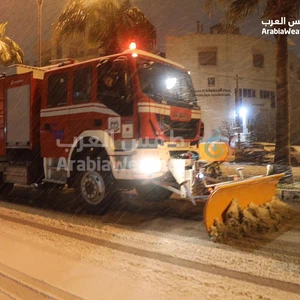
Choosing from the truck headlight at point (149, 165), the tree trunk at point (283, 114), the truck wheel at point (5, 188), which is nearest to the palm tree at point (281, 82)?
the tree trunk at point (283, 114)

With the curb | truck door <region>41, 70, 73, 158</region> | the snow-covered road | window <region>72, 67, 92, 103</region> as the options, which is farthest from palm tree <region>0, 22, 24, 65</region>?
the curb

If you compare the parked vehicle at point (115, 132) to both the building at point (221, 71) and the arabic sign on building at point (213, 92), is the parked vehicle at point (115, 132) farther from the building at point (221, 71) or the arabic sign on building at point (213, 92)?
the arabic sign on building at point (213, 92)

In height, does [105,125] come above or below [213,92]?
below

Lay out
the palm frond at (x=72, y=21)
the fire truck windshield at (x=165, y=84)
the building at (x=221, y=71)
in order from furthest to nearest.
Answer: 1. the building at (x=221, y=71)
2. the palm frond at (x=72, y=21)
3. the fire truck windshield at (x=165, y=84)

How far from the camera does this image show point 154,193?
9.02 m

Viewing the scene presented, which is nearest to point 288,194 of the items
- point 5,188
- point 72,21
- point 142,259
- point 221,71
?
point 142,259

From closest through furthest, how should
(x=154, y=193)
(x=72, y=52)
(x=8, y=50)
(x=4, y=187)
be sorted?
(x=154, y=193)
(x=4, y=187)
(x=8, y=50)
(x=72, y=52)

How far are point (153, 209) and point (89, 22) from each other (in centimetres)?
825

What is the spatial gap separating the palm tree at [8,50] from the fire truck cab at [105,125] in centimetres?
1300

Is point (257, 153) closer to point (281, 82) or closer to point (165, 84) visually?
point (281, 82)

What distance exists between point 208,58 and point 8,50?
21146mm

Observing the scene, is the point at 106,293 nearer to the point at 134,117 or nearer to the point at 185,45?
the point at 134,117

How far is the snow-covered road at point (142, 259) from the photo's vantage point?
4.00m

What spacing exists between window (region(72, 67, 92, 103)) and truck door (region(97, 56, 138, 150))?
356 millimetres
